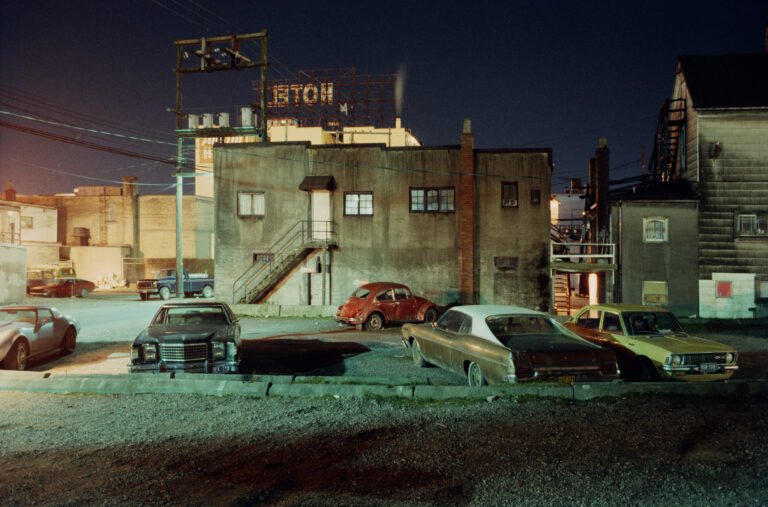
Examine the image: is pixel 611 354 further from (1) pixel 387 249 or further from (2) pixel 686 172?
(2) pixel 686 172

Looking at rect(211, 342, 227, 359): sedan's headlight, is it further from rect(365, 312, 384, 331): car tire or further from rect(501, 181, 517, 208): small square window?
rect(501, 181, 517, 208): small square window

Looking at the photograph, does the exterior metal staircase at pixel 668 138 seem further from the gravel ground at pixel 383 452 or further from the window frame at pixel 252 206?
the gravel ground at pixel 383 452

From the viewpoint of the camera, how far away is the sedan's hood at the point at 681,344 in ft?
28.7

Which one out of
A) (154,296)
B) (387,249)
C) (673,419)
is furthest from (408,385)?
(154,296)

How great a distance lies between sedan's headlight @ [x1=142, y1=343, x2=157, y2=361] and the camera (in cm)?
952

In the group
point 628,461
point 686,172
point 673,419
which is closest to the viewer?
point 628,461

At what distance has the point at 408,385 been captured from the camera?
8703 millimetres

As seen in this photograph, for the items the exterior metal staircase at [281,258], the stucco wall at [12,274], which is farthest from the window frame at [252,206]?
the stucco wall at [12,274]

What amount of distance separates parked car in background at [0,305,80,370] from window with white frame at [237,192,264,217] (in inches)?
481

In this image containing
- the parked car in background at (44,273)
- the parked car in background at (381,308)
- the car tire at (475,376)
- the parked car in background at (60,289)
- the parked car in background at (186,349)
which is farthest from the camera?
the parked car in background at (44,273)

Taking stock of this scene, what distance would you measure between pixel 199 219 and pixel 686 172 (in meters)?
41.8

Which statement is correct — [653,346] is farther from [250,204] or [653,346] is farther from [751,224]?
[250,204]

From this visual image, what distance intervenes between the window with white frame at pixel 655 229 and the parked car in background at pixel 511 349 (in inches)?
655

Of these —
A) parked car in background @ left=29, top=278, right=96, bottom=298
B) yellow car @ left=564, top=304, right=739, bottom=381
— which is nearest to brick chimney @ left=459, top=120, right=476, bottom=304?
yellow car @ left=564, top=304, right=739, bottom=381
